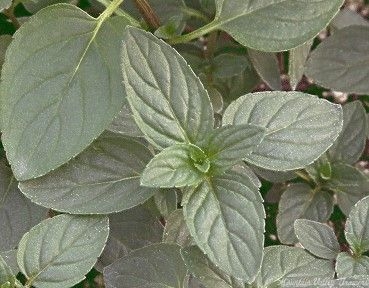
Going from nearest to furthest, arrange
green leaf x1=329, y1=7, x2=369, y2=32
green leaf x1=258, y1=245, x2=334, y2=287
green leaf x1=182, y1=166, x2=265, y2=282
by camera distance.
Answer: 1. green leaf x1=182, y1=166, x2=265, y2=282
2. green leaf x1=258, y1=245, x2=334, y2=287
3. green leaf x1=329, y1=7, x2=369, y2=32

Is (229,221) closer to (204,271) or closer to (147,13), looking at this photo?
(204,271)

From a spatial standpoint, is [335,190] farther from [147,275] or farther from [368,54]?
[147,275]

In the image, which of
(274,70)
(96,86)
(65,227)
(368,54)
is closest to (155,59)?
(96,86)

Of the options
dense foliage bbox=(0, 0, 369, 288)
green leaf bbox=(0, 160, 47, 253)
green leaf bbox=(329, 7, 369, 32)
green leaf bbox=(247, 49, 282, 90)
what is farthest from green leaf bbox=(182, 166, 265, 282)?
green leaf bbox=(329, 7, 369, 32)

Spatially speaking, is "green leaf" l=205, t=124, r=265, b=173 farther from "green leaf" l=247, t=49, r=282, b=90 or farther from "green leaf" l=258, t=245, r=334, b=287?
"green leaf" l=247, t=49, r=282, b=90

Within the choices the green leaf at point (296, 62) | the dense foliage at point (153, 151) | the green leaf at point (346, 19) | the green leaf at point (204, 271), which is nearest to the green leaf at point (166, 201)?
the dense foliage at point (153, 151)

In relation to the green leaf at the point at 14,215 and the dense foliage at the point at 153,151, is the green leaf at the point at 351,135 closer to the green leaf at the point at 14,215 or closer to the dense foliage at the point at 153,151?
the dense foliage at the point at 153,151
